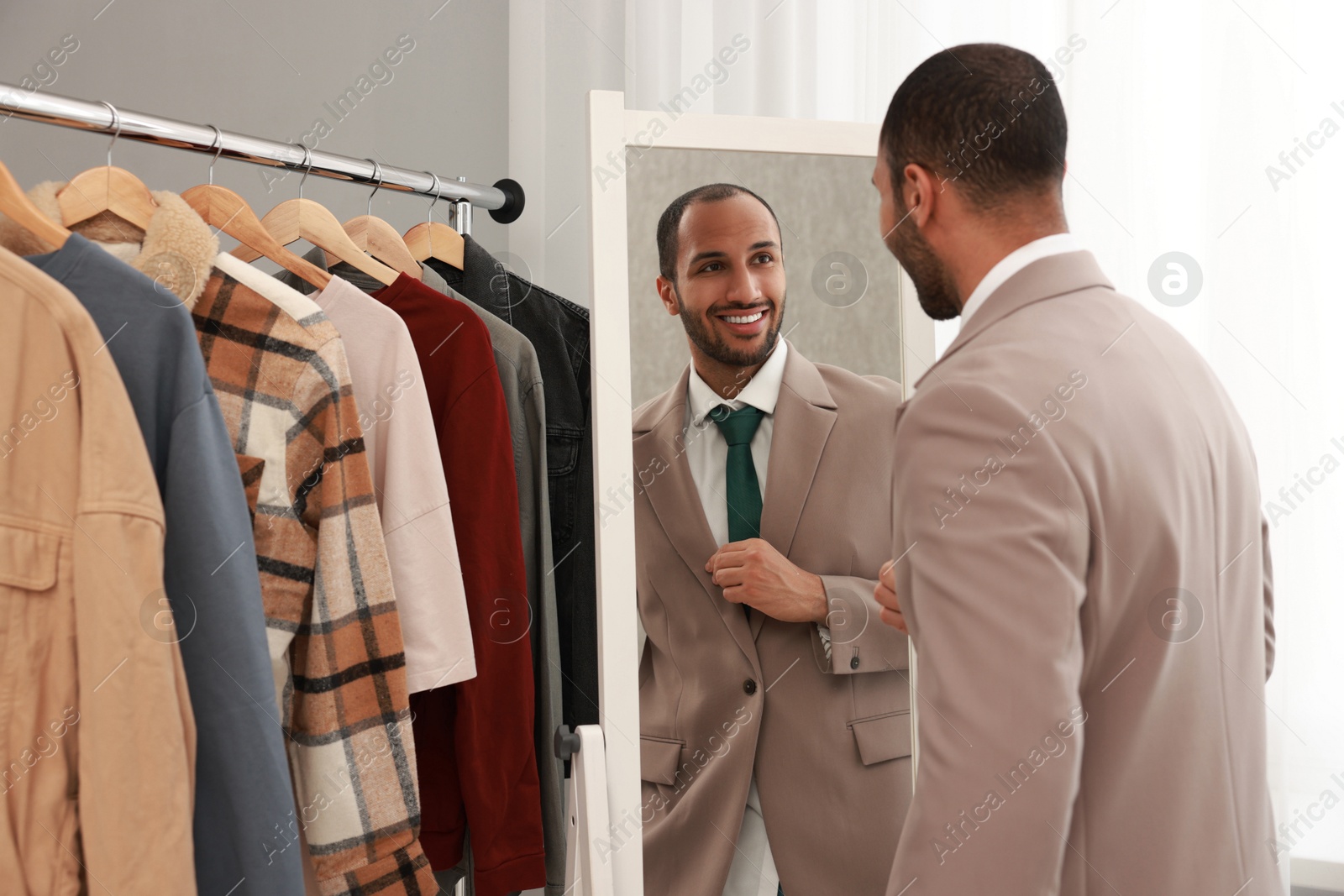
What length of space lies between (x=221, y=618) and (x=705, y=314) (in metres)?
0.67

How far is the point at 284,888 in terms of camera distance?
0.95 meters

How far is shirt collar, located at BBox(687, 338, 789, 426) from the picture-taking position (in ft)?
4.23

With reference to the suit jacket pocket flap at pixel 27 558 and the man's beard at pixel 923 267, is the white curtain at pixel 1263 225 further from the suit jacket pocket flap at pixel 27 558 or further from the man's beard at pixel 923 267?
the suit jacket pocket flap at pixel 27 558

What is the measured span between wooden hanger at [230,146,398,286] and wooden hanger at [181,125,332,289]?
5 cm

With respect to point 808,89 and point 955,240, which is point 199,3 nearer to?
point 808,89

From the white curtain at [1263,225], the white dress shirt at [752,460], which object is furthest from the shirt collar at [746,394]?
the white curtain at [1263,225]

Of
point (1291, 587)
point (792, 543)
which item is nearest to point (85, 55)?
point (792, 543)

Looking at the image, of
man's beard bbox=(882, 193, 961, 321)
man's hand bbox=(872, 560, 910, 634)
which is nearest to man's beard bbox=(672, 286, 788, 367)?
man's beard bbox=(882, 193, 961, 321)

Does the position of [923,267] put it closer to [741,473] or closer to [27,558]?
[741,473]

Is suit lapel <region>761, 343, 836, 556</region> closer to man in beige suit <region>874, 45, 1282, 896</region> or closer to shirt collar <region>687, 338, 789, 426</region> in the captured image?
shirt collar <region>687, 338, 789, 426</region>

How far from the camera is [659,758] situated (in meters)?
1.27

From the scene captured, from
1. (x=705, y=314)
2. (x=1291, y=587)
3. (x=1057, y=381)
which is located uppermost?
(x=705, y=314)

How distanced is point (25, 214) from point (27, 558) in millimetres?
335

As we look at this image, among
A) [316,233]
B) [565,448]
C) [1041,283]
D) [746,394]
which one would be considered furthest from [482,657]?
[1041,283]
